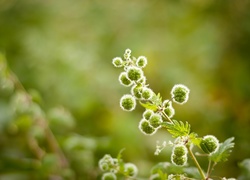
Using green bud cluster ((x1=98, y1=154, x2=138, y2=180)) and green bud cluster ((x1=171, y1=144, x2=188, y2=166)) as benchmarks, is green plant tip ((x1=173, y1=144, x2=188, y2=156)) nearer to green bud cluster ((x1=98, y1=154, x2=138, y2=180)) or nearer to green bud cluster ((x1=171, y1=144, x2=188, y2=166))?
green bud cluster ((x1=171, y1=144, x2=188, y2=166))

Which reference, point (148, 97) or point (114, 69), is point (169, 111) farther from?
point (114, 69)

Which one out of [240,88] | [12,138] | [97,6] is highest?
[97,6]

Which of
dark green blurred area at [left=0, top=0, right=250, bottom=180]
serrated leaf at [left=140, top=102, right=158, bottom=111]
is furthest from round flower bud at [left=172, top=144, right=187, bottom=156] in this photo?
dark green blurred area at [left=0, top=0, right=250, bottom=180]

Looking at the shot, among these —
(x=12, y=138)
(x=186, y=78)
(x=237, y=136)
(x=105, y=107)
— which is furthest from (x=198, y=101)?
(x=12, y=138)

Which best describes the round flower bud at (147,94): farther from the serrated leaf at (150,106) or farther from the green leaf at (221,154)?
the green leaf at (221,154)

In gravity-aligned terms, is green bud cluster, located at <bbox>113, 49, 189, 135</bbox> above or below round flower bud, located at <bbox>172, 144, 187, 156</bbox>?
above

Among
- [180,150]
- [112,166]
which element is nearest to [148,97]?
[180,150]

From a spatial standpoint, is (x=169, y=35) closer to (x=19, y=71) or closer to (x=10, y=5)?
(x=19, y=71)

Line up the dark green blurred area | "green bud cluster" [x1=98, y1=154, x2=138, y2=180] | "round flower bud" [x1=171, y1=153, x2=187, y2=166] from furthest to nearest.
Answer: the dark green blurred area < "green bud cluster" [x1=98, y1=154, x2=138, y2=180] < "round flower bud" [x1=171, y1=153, x2=187, y2=166]
